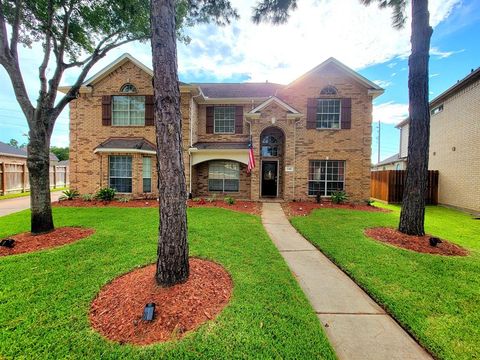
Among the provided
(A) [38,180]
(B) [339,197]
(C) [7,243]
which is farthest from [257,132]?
(C) [7,243]

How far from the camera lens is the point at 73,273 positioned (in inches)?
157

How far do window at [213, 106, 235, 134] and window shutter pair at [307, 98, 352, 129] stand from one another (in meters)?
4.68

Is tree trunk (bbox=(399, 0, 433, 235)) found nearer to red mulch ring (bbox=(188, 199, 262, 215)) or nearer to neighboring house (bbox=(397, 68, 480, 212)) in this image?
red mulch ring (bbox=(188, 199, 262, 215))

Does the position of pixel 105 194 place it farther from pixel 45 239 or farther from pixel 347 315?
pixel 347 315

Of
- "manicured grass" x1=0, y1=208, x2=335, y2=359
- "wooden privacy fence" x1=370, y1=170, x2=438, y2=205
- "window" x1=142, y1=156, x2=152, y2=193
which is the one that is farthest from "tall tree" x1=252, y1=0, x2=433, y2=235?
"window" x1=142, y1=156, x2=152, y2=193

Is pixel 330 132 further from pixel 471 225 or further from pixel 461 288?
pixel 461 288

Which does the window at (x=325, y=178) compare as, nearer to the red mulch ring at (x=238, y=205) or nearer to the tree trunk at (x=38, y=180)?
the red mulch ring at (x=238, y=205)

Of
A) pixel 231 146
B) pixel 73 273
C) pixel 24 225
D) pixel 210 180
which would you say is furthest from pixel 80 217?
pixel 231 146

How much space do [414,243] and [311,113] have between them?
29.3 ft

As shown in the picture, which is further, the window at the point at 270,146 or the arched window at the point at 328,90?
the window at the point at 270,146

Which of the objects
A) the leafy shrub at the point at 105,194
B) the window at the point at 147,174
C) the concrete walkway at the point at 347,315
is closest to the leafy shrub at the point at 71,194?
the leafy shrub at the point at 105,194

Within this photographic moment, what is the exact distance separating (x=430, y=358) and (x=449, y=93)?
16234 mm

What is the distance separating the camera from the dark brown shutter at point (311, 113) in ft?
41.6

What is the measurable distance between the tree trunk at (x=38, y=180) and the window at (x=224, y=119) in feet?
29.5
